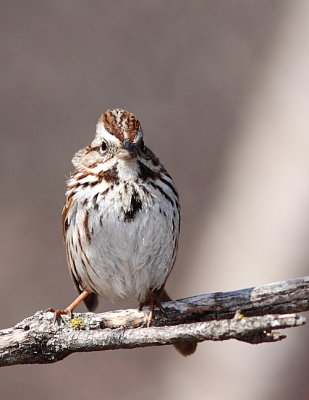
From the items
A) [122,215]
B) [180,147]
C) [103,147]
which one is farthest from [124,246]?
[180,147]

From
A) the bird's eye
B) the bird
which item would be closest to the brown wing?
the bird

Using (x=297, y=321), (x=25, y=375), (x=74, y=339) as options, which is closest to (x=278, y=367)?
(x=25, y=375)

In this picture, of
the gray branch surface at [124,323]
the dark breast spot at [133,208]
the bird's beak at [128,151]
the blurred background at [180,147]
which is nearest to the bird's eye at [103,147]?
the bird's beak at [128,151]

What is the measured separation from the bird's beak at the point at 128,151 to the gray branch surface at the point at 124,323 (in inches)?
31.0

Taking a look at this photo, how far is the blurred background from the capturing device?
8641mm

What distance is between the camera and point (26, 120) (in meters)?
9.05

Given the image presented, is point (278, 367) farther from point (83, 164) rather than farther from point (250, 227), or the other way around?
point (83, 164)

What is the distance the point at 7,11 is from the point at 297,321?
5.94 meters

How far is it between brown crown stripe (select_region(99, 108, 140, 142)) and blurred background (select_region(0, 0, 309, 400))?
12.0ft

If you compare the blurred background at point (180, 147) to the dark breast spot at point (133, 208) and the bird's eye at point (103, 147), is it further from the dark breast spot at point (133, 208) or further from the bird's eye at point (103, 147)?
the bird's eye at point (103, 147)

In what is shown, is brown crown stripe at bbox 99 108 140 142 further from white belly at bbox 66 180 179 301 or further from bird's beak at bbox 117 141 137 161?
white belly at bbox 66 180 179 301

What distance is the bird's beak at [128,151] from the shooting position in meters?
5.10

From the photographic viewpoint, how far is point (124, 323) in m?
5.20

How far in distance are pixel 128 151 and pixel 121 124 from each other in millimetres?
171
